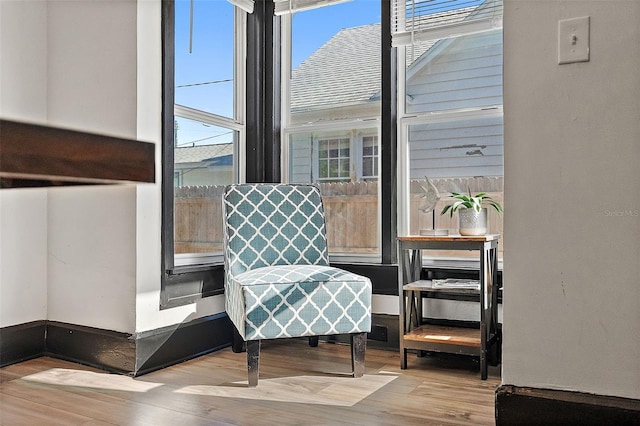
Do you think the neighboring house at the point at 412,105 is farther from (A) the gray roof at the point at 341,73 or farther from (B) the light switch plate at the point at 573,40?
(B) the light switch plate at the point at 573,40

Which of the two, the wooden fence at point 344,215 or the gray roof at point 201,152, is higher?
the gray roof at point 201,152

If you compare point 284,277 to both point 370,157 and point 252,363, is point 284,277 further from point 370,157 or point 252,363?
point 370,157

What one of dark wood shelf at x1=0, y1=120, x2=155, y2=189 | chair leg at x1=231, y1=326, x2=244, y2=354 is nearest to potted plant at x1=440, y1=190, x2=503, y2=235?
chair leg at x1=231, y1=326, x2=244, y2=354

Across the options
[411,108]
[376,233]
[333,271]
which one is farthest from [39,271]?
[411,108]

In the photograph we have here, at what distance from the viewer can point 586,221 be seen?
4.93ft

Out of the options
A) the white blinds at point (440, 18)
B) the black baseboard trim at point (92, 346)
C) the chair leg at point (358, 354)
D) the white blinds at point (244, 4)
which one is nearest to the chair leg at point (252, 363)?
the chair leg at point (358, 354)

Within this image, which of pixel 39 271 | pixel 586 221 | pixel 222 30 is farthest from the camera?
pixel 222 30

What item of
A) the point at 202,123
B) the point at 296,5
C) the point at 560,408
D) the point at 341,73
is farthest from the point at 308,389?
the point at 296,5

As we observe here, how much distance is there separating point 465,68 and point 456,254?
0.98m

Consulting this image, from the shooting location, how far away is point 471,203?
2.65 metres

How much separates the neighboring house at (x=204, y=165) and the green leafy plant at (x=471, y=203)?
4.26 ft

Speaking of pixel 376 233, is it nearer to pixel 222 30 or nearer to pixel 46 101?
pixel 222 30

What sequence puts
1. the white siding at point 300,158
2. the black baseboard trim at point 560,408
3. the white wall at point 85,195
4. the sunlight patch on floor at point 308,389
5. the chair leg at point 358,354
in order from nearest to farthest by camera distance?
the black baseboard trim at point 560,408 < the sunlight patch on floor at point 308,389 < the chair leg at point 358,354 < the white wall at point 85,195 < the white siding at point 300,158

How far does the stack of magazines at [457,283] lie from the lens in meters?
2.57
